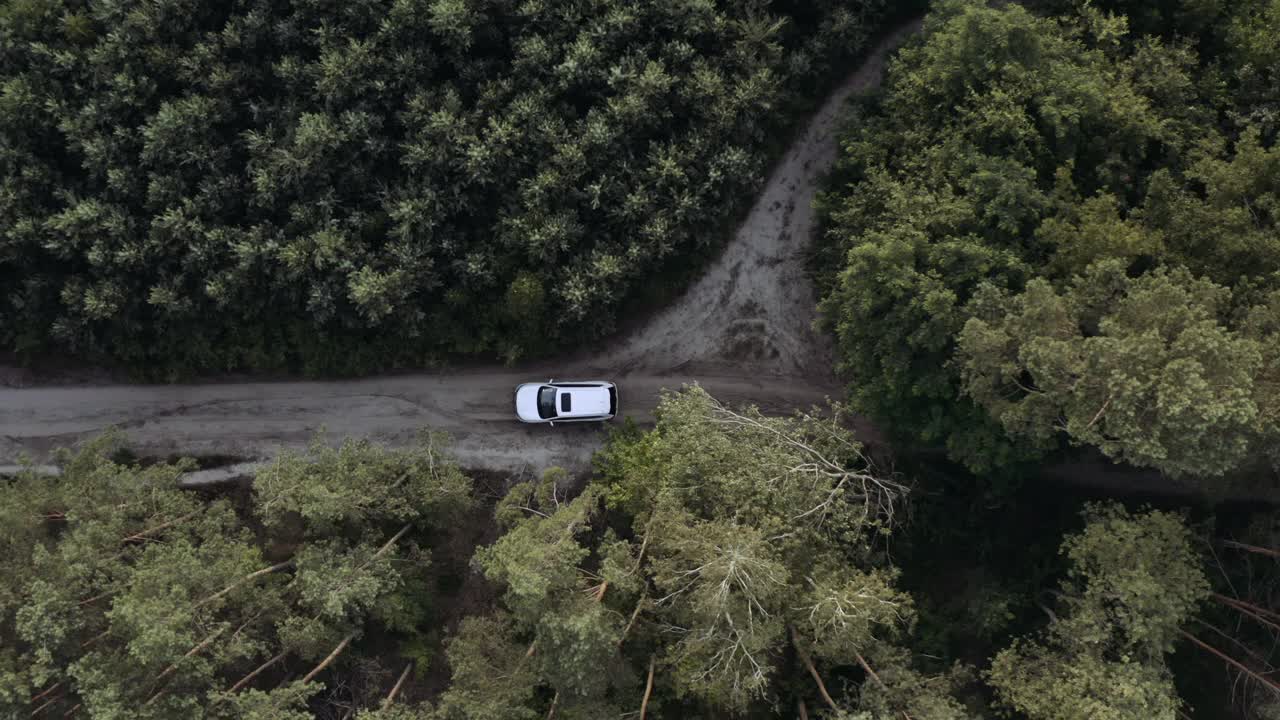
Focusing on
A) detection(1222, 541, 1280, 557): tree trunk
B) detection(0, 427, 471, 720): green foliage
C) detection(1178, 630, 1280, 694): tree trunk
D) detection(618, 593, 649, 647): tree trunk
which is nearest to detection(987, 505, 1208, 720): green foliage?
detection(1178, 630, 1280, 694): tree trunk

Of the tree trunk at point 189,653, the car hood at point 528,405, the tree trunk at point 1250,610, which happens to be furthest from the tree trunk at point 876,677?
the tree trunk at point 189,653

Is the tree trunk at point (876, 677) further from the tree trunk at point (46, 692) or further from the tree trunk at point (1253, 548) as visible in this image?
the tree trunk at point (46, 692)

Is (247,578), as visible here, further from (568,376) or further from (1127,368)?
(1127,368)

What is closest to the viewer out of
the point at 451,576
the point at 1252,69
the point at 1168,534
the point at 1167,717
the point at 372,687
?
the point at 1167,717

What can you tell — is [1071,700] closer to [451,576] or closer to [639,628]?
[639,628]

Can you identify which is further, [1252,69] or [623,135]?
[623,135]

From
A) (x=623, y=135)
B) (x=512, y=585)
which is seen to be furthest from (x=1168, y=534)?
(x=623, y=135)
